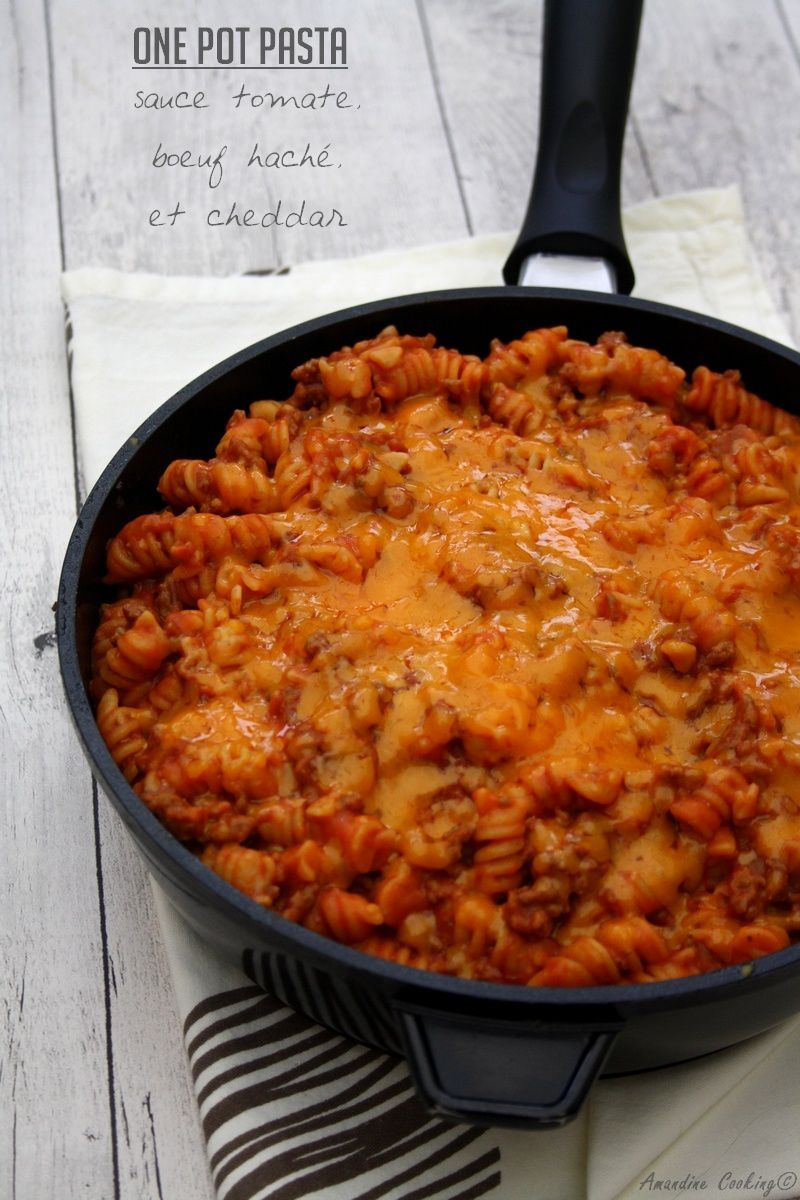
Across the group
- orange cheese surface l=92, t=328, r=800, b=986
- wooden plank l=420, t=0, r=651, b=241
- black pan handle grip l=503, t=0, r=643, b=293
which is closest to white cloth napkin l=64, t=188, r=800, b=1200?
orange cheese surface l=92, t=328, r=800, b=986

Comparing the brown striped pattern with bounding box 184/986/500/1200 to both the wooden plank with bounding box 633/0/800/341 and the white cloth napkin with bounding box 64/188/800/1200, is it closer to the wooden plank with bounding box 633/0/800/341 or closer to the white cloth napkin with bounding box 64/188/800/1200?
the white cloth napkin with bounding box 64/188/800/1200

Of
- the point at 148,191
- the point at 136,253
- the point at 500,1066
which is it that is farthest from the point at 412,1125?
the point at 148,191

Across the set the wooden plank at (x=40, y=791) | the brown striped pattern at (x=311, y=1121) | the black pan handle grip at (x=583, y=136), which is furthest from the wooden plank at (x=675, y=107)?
the brown striped pattern at (x=311, y=1121)

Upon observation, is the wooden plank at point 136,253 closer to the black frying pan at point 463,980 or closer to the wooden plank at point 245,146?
the wooden plank at point 245,146

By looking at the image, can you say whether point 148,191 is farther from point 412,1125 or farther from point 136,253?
point 412,1125

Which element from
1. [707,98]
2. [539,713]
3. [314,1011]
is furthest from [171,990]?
[707,98]
